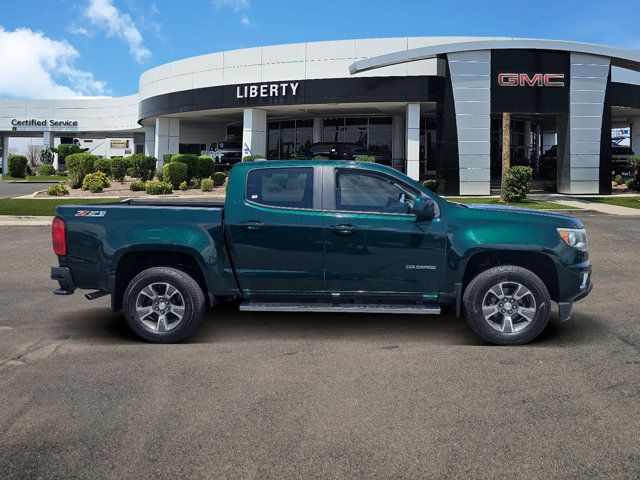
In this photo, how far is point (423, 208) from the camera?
5.62m

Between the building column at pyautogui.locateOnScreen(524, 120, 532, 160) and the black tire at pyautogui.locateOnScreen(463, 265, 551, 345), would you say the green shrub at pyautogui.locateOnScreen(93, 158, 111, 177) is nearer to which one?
the building column at pyautogui.locateOnScreen(524, 120, 532, 160)

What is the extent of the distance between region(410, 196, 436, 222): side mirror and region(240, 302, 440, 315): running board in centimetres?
88

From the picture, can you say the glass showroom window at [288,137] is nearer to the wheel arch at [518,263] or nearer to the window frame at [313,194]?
the window frame at [313,194]

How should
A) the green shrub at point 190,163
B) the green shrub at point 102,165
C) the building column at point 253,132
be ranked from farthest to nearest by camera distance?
the building column at point 253,132 < the green shrub at point 102,165 < the green shrub at point 190,163

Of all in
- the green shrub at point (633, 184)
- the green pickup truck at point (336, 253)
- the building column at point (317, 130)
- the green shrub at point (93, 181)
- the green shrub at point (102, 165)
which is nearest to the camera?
the green pickup truck at point (336, 253)

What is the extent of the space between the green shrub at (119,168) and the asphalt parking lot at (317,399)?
92.8 feet

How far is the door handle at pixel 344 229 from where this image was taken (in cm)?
575

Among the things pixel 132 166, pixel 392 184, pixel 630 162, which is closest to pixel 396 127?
pixel 630 162

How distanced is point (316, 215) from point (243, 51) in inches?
1322

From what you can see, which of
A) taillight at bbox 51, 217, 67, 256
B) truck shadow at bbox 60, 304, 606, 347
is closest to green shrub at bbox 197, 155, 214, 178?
truck shadow at bbox 60, 304, 606, 347

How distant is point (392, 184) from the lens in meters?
5.96

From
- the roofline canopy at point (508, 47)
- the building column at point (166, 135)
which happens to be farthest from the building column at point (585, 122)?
the building column at point (166, 135)

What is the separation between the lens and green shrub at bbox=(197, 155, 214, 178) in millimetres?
32438

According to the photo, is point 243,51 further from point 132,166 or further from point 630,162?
point 630,162
